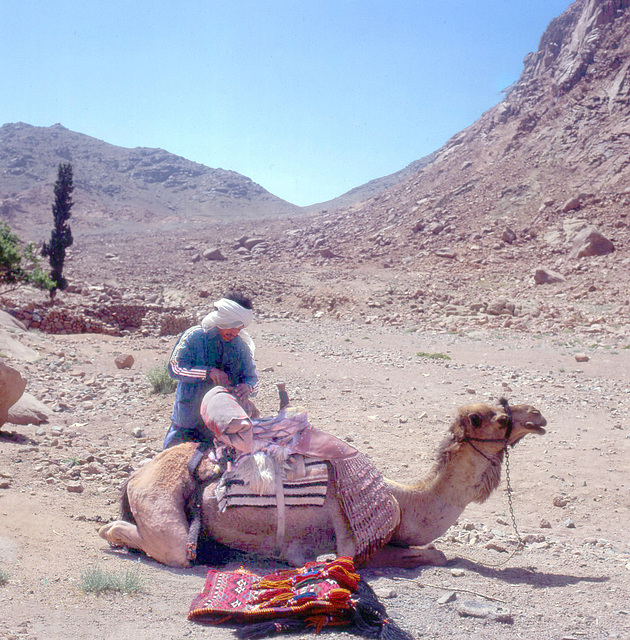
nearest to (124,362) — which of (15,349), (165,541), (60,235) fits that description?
(15,349)

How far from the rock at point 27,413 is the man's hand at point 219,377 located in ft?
13.0

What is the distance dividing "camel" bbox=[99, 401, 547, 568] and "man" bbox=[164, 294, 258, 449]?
533 millimetres

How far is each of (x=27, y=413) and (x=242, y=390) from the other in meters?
4.06

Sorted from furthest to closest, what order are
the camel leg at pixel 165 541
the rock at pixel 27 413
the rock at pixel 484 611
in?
the rock at pixel 27 413, the camel leg at pixel 165 541, the rock at pixel 484 611

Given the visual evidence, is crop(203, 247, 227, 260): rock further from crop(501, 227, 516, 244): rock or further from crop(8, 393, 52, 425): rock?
crop(8, 393, 52, 425): rock

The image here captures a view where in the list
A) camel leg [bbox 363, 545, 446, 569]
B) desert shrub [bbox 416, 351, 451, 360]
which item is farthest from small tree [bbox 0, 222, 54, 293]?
camel leg [bbox 363, 545, 446, 569]

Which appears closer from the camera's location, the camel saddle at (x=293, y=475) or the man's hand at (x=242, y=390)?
the camel saddle at (x=293, y=475)

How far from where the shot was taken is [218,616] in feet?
9.64

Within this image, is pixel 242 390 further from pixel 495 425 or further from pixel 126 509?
pixel 495 425

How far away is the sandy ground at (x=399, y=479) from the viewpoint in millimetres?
2996

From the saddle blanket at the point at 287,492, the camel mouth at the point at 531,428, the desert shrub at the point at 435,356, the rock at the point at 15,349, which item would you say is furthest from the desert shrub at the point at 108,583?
the desert shrub at the point at 435,356

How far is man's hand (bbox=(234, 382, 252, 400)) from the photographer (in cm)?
460

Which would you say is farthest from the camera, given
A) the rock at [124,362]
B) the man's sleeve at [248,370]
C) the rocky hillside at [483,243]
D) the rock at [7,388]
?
the rocky hillside at [483,243]

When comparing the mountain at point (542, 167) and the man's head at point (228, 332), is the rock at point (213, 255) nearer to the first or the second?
the mountain at point (542, 167)
